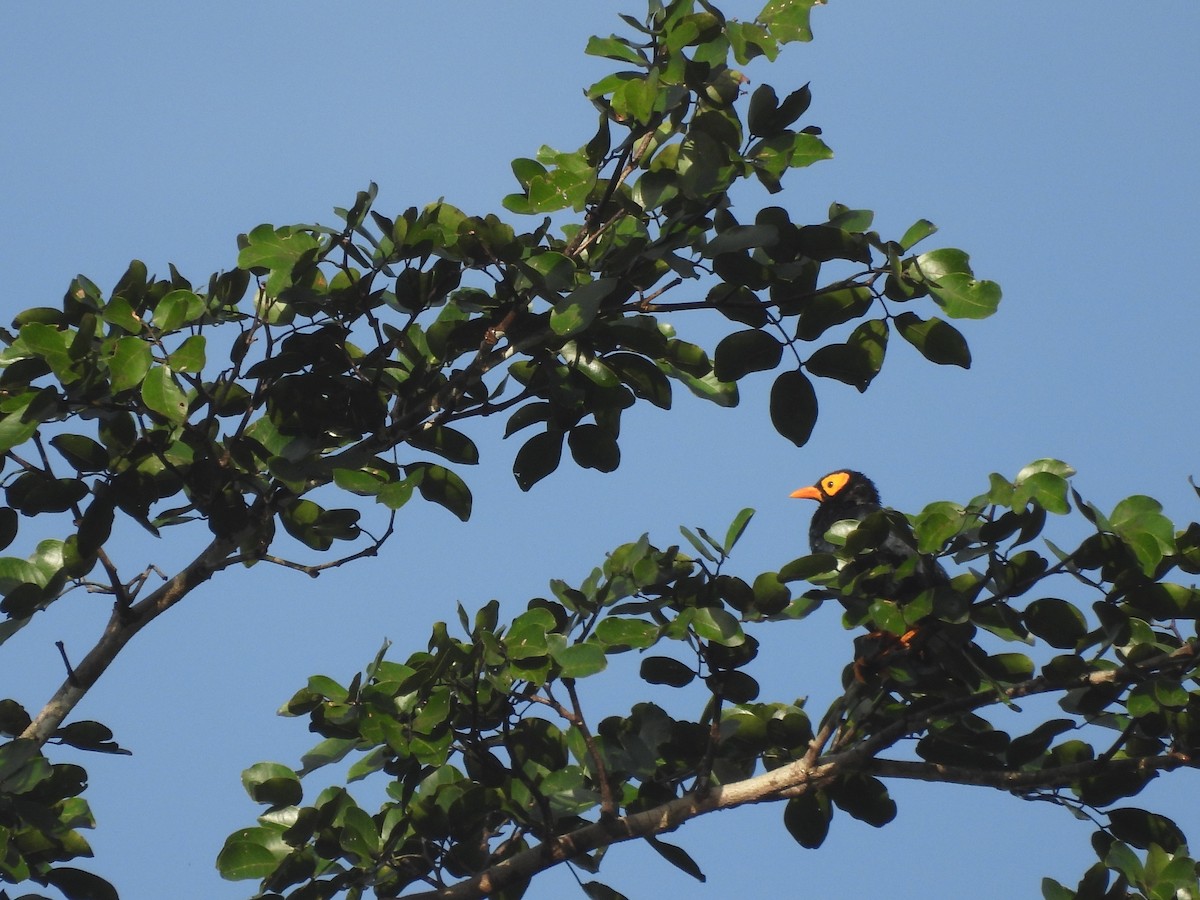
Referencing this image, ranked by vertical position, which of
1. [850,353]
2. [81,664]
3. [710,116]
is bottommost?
[81,664]

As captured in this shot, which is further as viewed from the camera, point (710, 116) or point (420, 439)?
point (420, 439)

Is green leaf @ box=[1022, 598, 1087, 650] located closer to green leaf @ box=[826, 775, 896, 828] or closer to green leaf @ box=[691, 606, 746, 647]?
green leaf @ box=[826, 775, 896, 828]

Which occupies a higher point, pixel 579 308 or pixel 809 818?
pixel 579 308

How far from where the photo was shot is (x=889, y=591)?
283cm

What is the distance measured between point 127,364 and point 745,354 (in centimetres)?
135

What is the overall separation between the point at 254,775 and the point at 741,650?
1.21 meters

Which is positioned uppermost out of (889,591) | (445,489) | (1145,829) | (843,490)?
(843,490)

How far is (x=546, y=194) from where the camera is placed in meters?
2.89

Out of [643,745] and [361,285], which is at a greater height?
[361,285]

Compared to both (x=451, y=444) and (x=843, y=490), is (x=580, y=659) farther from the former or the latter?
(x=843, y=490)

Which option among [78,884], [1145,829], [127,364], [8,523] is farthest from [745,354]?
[78,884]

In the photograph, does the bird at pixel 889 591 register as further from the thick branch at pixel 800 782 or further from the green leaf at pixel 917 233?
the green leaf at pixel 917 233

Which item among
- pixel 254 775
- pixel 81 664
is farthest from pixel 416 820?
pixel 81 664

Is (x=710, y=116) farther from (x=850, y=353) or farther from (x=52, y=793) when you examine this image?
(x=52, y=793)
